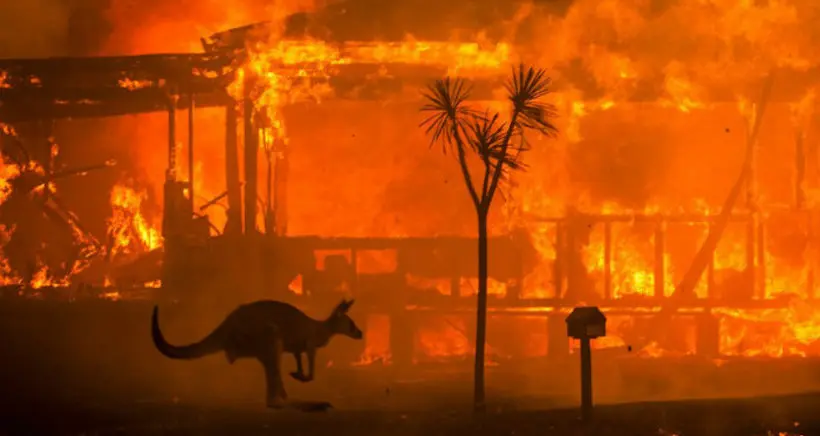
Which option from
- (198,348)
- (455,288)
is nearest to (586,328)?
(198,348)

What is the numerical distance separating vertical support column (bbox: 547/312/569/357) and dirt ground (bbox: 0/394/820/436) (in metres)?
5.74

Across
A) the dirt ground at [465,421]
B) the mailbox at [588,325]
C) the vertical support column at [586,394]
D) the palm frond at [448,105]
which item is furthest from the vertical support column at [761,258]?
the vertical support column at [586,394]

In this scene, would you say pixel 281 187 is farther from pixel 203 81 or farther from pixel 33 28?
pixel 33 28

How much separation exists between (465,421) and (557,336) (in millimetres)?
7213

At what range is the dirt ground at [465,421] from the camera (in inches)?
422

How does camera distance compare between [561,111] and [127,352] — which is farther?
[561,111]

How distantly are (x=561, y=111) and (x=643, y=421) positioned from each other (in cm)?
973

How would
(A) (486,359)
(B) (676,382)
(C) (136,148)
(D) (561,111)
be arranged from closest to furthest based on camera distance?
(B) (676,382) < (A) (486,359) < (D) (561,111) < (C) (136,148)

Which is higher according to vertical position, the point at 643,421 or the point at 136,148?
the point at 136,148

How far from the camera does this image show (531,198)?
2069 cm

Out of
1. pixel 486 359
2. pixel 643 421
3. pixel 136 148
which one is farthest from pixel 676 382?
pixel 136 148

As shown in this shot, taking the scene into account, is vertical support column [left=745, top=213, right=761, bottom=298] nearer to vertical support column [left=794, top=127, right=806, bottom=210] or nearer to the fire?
vertical support column [left=794, top=127, right=806, bottom=210]

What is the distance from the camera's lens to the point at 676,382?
1570 cm

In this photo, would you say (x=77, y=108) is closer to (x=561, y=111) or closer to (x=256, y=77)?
(x=256, y=77)
